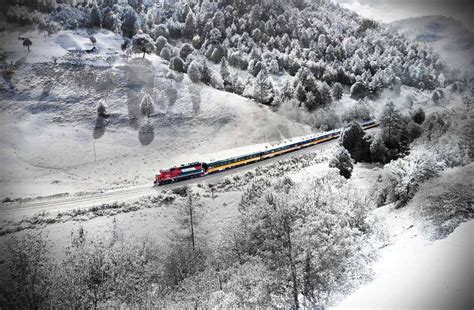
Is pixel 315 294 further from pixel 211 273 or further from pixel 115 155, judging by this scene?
pixel 115 155

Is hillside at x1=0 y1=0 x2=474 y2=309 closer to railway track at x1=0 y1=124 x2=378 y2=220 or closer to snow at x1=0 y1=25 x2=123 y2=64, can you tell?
railway track at x1=0 y1=124 x2=378 y2=220

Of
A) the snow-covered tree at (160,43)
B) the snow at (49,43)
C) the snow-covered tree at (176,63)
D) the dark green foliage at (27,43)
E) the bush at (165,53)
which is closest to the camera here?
the snow at (49,43)

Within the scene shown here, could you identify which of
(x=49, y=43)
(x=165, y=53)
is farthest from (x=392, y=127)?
(x=49, y=43)

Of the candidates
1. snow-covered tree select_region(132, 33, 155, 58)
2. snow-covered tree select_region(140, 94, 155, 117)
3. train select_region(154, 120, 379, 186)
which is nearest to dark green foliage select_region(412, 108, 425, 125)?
train select_region(154, 120, 379, 186)

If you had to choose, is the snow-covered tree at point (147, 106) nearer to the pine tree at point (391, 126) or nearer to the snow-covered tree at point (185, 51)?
the snow-covered tree at point (185, 51)

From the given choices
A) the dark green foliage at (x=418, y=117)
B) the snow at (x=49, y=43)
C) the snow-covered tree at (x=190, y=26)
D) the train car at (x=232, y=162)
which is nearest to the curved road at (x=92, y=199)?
the train car at (x=232, y=162)

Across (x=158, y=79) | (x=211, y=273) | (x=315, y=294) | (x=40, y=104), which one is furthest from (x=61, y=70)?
(x=315, y=294)
